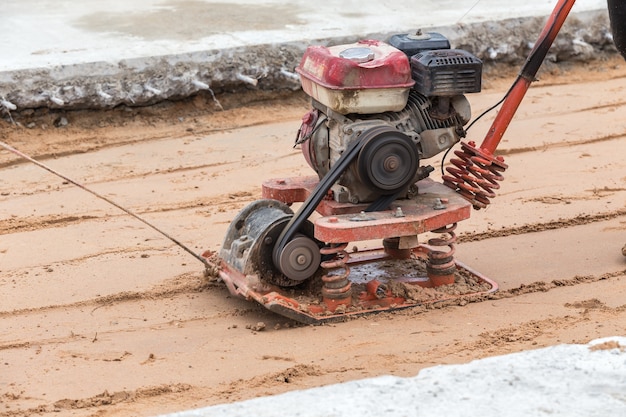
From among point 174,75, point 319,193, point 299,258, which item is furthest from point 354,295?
point 174,75

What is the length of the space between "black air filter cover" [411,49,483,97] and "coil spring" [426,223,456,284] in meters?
0.69

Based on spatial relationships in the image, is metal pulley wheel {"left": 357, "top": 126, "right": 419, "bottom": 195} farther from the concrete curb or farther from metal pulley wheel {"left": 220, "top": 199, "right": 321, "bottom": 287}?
the concrete curb

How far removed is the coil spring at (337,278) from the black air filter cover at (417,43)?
104 centimetres

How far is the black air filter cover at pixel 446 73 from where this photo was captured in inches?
209

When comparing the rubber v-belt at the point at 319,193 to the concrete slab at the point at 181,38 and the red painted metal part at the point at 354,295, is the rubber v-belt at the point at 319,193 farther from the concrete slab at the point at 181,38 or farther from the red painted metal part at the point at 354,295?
the concrete slab at the point at 181,38

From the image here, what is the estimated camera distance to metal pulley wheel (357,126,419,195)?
5.23 metres

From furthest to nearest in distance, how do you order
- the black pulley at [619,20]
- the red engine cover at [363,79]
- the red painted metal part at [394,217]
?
the black pulley at [619,20]
the red engine cover at [363,79]
the red painted metal part at [394,217]

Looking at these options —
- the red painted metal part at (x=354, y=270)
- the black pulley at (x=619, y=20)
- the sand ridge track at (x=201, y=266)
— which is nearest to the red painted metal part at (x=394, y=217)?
the red painted metal part at (x=354, y=270)

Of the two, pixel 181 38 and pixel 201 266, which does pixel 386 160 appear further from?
pixel 181 38

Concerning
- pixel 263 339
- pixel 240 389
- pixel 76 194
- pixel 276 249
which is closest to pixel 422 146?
pixel 276 249

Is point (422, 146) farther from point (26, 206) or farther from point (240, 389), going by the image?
point (26, 206)

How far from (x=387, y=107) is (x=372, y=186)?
0.40m

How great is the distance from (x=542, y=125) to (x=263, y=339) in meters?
4.14

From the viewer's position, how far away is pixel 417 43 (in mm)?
5559
